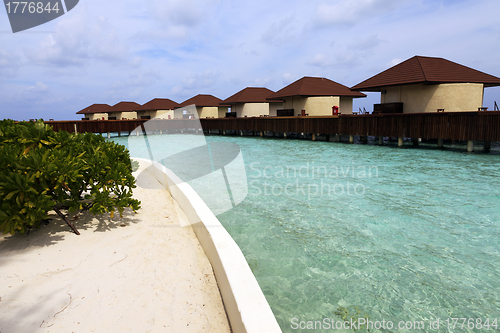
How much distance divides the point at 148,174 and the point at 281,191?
4325mm

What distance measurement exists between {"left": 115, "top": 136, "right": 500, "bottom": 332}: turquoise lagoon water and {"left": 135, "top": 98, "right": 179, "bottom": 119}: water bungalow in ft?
125

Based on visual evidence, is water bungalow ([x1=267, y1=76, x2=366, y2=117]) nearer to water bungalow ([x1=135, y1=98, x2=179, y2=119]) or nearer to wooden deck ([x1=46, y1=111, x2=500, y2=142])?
wooden deck ([x1=46, y1=111, x2=500, y2=142])

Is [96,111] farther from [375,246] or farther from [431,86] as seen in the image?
[375,246]

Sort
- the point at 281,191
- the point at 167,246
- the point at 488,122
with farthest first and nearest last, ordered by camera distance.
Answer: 1. the point at 488,122
2. the point at 281,191
3. the point at 167,246

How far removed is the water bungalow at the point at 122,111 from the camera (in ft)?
159

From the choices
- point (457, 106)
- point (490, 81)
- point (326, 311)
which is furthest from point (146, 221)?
point (490, 81)

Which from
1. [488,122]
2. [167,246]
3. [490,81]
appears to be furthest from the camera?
[490,81]

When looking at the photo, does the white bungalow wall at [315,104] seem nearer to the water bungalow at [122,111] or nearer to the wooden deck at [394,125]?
the wooden deck at [394,125]

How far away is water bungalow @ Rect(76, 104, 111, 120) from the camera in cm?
4846

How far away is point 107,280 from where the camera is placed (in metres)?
3.56

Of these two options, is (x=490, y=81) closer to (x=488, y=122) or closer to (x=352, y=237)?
(x=488, y=122)

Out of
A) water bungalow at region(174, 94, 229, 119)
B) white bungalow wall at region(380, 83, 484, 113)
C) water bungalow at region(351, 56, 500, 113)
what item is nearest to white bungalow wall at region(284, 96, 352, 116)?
water bungalow at region(351, 56, 500, 113)

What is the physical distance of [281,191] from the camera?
9289 millimetres

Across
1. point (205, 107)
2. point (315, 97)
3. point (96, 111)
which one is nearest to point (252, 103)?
point (205, 107)
